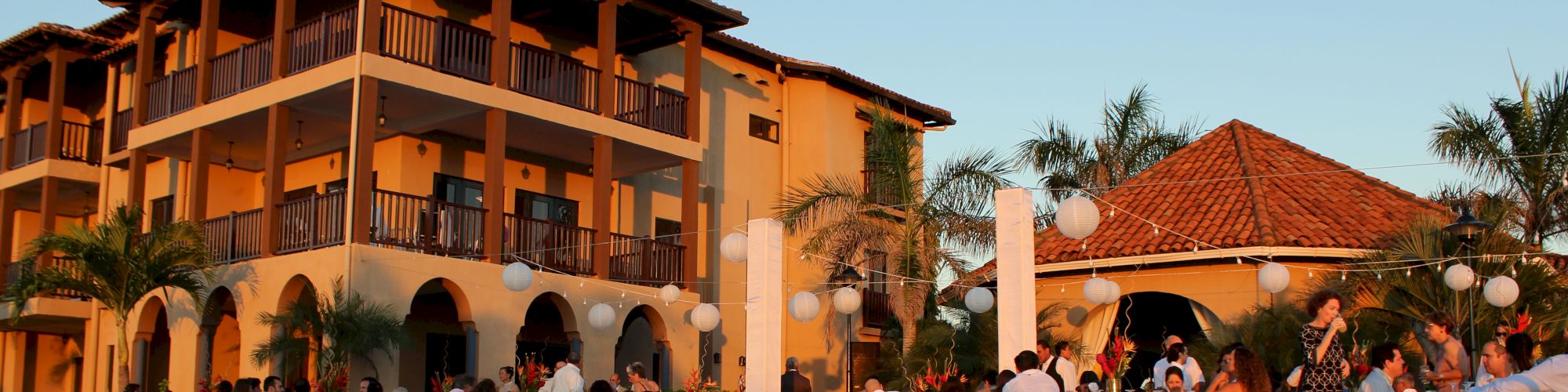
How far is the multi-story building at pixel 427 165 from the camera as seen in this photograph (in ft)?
63.2

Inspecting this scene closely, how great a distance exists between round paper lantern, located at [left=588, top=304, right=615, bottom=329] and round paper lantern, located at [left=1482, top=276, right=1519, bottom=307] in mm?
10738

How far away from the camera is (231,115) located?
20281mm

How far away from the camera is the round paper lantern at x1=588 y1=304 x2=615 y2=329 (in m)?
19.4

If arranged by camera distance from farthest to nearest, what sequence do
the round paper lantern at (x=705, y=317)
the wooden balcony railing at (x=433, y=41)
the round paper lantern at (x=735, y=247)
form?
the round paper lantern at (x=705, y=317)
the wooden balcony railing at (x=433, y=41)
the round paper lantern at (x=735, y=247)

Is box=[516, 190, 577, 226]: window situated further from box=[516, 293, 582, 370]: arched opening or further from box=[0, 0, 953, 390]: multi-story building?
box=[516, 293, 582, 370]: arched opening

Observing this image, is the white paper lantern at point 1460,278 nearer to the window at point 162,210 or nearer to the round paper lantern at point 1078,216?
the round paper lantern at point 1078,216

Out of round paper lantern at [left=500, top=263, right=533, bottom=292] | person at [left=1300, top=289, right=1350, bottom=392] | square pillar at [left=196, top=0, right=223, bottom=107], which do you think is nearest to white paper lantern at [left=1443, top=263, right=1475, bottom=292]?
person at [left=1300, top=289, right=1350, bottom=392]

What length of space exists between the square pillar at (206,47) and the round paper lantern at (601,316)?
687 centimetres

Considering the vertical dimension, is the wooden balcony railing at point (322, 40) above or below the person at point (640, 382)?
above

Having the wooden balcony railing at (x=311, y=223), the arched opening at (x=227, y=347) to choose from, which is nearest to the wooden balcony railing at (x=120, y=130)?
the arched opening at (x=227, y=347)

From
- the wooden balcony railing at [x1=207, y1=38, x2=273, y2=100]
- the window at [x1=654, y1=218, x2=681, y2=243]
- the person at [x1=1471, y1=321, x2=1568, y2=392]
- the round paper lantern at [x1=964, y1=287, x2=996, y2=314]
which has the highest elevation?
the wooden balcony railing at [x1=207, y1=38, x2=273, y2=100]

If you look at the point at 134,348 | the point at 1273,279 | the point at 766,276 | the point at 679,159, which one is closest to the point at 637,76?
the point at 679,159

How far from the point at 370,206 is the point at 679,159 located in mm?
5805

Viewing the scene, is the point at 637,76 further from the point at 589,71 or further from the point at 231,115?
the point at 231,115
